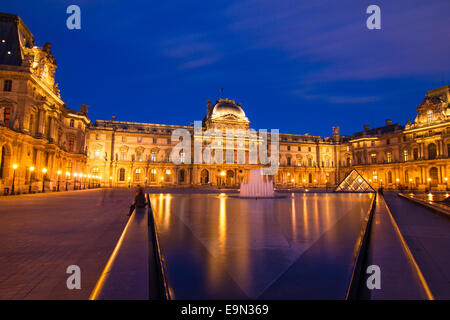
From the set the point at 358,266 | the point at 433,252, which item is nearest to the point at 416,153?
the point at 433,252

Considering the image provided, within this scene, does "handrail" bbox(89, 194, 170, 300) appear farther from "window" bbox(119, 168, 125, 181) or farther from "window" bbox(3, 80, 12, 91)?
"window" bbox(119, 168, 125, 181)

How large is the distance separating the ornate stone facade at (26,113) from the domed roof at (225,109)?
3074 cm

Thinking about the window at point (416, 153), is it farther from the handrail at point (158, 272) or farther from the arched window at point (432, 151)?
the handrail at point (158, 272)

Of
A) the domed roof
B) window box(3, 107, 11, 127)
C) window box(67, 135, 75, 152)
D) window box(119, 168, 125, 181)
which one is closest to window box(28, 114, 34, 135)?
window box(3, 107, 11, 127)

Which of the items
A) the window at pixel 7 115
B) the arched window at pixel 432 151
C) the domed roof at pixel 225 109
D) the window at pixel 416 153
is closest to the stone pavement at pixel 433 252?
the window at pixel 7 115

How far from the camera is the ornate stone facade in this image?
2213 cm

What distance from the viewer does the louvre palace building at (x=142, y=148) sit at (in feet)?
77.9

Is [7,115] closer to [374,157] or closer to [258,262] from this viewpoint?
[258,262]

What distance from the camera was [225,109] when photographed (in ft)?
191

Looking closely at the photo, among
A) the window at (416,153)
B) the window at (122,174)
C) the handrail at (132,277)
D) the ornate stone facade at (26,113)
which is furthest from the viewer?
the window at (122,174)

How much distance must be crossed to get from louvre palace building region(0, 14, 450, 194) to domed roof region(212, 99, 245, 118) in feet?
0.71

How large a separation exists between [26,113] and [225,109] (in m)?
39.3
